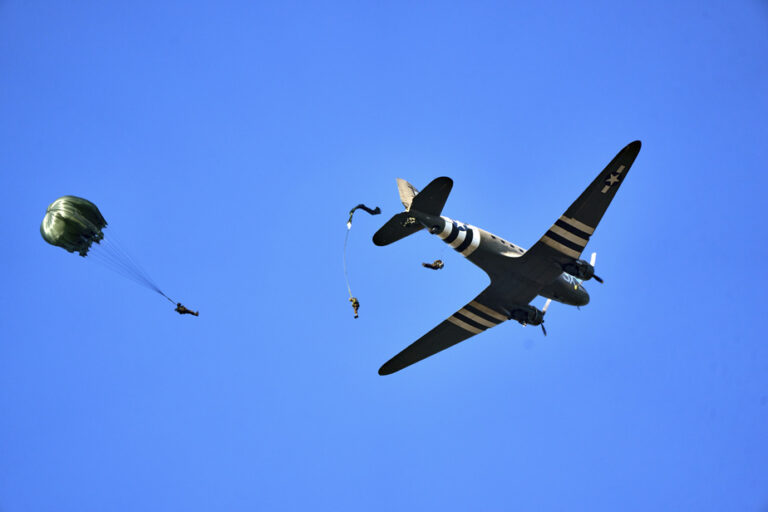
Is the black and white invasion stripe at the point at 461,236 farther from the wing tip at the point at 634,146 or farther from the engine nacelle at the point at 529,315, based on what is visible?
the wing tip at the point at 634,146

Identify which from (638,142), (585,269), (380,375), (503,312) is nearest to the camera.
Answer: (638,142)

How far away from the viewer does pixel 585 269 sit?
110 feet

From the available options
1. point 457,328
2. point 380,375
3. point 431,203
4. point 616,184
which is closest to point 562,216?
point 616,184

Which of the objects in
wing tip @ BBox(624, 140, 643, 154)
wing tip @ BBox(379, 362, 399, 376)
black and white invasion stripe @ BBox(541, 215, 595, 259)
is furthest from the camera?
wing tip @ BBox(379, 362, 399, 376)

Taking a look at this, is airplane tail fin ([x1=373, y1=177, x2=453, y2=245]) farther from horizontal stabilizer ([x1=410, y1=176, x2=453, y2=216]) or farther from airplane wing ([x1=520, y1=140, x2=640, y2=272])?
airplane wing ([x1=520, y1=140, x2=640, y2=272])

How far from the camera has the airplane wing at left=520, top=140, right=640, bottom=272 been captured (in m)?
31.2

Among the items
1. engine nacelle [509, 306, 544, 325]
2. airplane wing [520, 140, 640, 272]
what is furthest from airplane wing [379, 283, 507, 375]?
airplane wing [520, 140, 640, 272]

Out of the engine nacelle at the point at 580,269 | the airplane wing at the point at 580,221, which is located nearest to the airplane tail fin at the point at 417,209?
the airplane wing at the point at 580,221

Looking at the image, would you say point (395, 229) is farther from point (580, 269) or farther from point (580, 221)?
point (580, 269)

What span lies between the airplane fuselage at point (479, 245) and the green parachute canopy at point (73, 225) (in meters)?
15.9

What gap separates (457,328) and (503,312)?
3.35m

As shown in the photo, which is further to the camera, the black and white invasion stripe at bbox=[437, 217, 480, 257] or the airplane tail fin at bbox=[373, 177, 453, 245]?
the black and white invasion stripe at bbox=[437, 217, 480, 257]

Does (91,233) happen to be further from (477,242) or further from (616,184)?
(616,184)

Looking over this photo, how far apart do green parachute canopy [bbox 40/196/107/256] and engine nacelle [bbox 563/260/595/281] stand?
78.6 ft
